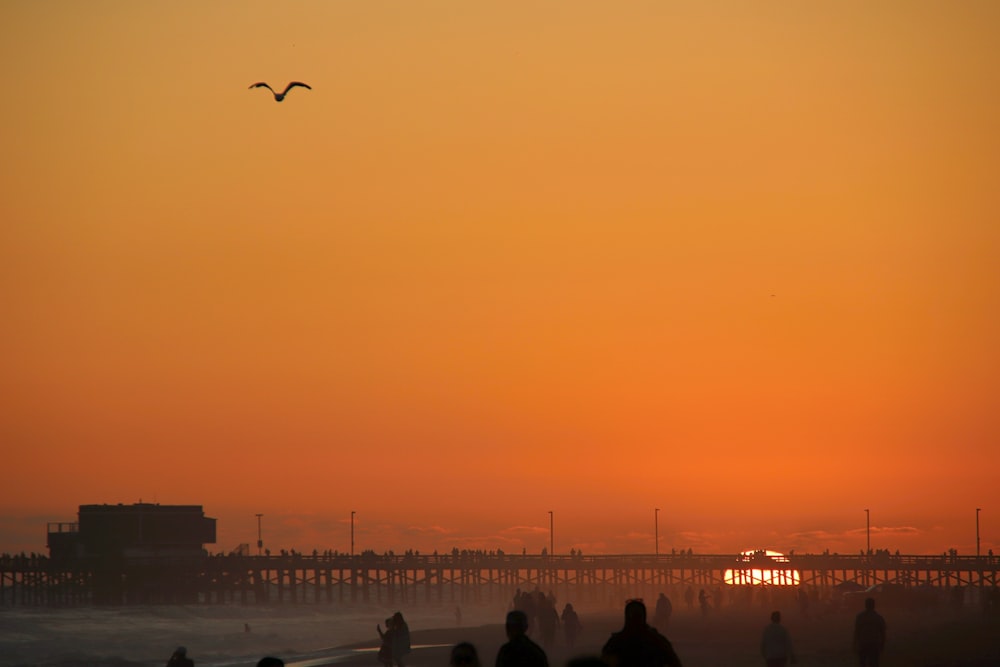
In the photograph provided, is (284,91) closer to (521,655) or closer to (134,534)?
(521,655)

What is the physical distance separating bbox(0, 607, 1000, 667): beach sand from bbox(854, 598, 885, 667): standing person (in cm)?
478

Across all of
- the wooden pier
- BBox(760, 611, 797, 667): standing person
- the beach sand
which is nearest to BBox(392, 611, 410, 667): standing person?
the beach sand

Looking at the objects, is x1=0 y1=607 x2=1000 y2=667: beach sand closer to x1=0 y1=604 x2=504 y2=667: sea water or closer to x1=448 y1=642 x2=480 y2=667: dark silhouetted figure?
x1=0 y1=604 x2=504 y2=667: sea water

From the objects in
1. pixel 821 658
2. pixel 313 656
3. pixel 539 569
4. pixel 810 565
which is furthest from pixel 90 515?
pixel 821 658

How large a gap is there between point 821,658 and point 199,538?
97.5m

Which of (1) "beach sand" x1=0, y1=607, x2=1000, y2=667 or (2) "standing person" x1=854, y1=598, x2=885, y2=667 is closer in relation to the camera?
(2) "standing person" x1=854, y1=598, x2=885, y2=667

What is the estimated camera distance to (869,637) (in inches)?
1017

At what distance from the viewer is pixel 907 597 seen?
67.1m

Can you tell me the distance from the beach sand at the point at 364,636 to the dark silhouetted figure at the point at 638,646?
13.8 meters

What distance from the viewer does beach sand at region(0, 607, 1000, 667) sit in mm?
38438

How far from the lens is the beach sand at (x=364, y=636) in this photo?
3844cm

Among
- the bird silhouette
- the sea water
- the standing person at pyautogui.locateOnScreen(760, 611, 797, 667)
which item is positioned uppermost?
the bird silhouette

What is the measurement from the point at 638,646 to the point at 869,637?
48.1 ft

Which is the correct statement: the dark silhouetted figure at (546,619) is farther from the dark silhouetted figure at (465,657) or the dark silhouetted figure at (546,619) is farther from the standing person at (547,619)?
the dark silhouetted figure at (465,657)
